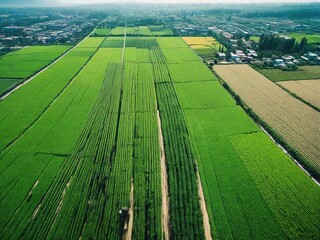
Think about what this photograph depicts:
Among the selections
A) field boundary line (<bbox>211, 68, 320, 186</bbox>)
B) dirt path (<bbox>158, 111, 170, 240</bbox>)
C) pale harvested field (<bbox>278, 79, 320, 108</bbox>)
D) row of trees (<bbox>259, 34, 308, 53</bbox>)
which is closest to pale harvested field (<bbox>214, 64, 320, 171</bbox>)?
field boundary line (<bbox>211, 68, 320, 186</bbox>)

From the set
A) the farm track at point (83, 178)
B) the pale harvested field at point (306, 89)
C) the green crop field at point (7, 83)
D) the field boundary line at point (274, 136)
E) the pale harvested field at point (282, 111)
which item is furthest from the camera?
Answer: the green crop field at point (7, 83)

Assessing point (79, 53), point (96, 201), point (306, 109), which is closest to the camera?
point (96, 201)

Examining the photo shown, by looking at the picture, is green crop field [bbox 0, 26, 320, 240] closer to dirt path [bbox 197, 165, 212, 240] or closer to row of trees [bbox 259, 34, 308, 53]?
dirt path [bbox 197, 165, 212, 240]

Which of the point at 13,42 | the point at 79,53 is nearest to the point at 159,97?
the point at 79,53

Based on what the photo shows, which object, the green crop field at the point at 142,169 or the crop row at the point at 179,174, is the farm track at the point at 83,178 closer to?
the green crop field at the point at 142,169

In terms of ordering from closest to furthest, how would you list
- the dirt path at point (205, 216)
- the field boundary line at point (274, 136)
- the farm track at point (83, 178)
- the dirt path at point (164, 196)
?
the dirt path at point (205, 216)
the dirt path at point (164, 196)
the farm track at point (83, 178)
the field boundary line at point (274, 136)

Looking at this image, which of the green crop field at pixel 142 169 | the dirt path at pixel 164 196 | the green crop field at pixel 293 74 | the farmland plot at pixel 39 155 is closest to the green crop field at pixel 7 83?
the green crop field at pixel 142 169

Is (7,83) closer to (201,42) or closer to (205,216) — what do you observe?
(205,216)

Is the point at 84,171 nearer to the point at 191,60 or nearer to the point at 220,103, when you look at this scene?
the point at 220,103
